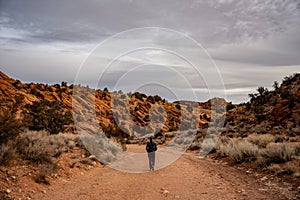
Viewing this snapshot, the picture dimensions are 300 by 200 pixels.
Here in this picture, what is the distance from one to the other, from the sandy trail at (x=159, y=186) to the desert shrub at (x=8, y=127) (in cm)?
276

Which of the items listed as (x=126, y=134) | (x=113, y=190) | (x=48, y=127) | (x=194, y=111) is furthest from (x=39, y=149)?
(x=194, y=111)

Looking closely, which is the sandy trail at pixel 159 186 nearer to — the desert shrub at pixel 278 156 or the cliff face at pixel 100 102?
the desert shrub at pixel 278 156

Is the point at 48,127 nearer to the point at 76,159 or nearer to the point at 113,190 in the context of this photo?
the point at 76,159

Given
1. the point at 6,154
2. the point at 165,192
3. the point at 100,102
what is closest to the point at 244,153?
the point at 165,192

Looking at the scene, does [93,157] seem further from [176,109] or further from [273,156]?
[176,109]

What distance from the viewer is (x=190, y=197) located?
767 centimetres

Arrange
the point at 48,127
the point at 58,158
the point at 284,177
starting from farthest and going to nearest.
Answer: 1. the point at 48,127
2. the point at 58,158
3. the point at 284,177

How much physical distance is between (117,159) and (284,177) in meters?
9.24

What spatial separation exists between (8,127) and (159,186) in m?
6.16

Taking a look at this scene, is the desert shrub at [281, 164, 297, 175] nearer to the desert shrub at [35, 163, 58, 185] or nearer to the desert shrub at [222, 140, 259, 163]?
the desert shrub at [222, 140, 259, 163]

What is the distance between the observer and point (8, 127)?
391 inches

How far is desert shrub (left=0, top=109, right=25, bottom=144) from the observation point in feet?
32.1

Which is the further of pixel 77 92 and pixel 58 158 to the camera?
pixel 77 92

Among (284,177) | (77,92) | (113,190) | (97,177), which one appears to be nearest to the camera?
(113,190)
